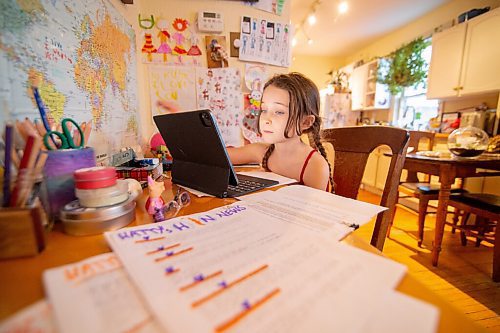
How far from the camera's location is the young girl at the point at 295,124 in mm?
757

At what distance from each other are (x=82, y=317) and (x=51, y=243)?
20 centimetres

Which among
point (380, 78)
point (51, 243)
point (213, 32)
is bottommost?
point (51, 243)

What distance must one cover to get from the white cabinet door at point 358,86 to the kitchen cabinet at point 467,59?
126 centimetres

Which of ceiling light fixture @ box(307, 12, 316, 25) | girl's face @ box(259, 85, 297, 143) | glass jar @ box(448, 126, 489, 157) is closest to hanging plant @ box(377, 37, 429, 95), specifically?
ceiling light fixture @ box(307, 12, 316, 25)

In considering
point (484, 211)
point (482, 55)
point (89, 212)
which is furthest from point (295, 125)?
point (482, 55)

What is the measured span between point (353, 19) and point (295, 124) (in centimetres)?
316

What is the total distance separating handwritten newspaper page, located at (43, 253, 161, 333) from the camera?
18 cm

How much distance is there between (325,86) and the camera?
15.6 feet

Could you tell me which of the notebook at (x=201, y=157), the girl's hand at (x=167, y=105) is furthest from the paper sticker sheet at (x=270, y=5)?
the notebook at (x=201, y=157)

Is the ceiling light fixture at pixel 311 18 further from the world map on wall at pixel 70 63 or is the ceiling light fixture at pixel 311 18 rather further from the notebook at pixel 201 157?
the notebook at pixel 201 157

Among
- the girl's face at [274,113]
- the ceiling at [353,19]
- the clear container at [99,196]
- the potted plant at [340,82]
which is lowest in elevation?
the clear container at [99,196]

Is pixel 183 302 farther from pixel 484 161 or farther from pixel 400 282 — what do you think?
pixel 484 161

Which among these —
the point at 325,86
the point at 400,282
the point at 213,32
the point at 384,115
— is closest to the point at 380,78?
the point at 384,115

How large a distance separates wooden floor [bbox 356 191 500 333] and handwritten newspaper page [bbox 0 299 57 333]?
939 mm
